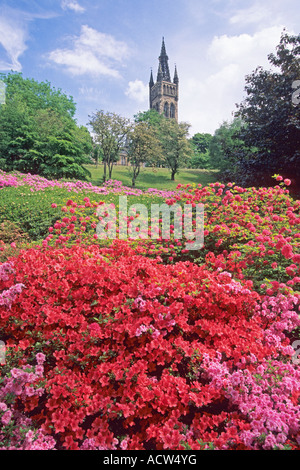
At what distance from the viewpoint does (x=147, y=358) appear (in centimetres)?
191

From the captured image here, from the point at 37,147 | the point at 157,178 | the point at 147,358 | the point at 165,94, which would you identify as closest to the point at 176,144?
the point at 157,178

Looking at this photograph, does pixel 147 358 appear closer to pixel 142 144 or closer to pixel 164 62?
pixel 142 144

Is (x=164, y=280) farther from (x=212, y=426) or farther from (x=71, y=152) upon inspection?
(x=71, y=152)

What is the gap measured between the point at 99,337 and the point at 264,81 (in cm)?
2021

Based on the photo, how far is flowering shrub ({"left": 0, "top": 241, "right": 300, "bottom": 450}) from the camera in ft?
5.12

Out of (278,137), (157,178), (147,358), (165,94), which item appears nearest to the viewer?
(147,358)

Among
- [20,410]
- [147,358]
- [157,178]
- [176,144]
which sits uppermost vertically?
[176,144]

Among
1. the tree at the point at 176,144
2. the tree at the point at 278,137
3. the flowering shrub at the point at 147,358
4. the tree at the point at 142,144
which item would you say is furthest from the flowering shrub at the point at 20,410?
the tree at the point at 176,144

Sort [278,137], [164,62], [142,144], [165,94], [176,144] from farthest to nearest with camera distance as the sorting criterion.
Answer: [164,62]
[165,94]
[176,144]
[142,144]
[278,137]

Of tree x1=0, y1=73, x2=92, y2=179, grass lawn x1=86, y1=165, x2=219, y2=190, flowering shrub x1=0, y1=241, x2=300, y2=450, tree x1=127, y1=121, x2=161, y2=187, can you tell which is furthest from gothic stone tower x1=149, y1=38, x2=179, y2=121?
flowering shrub x1=0, y1=241, x2=300, y2=450

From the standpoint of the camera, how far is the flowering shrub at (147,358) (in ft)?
5.12

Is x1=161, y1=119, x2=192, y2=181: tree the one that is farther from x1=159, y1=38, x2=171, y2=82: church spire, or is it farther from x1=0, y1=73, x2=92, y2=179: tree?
x1=159, y1=38, x2=171, y2=82: church spire

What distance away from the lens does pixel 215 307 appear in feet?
7.49

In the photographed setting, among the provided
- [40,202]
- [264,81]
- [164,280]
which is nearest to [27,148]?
[40,202]
